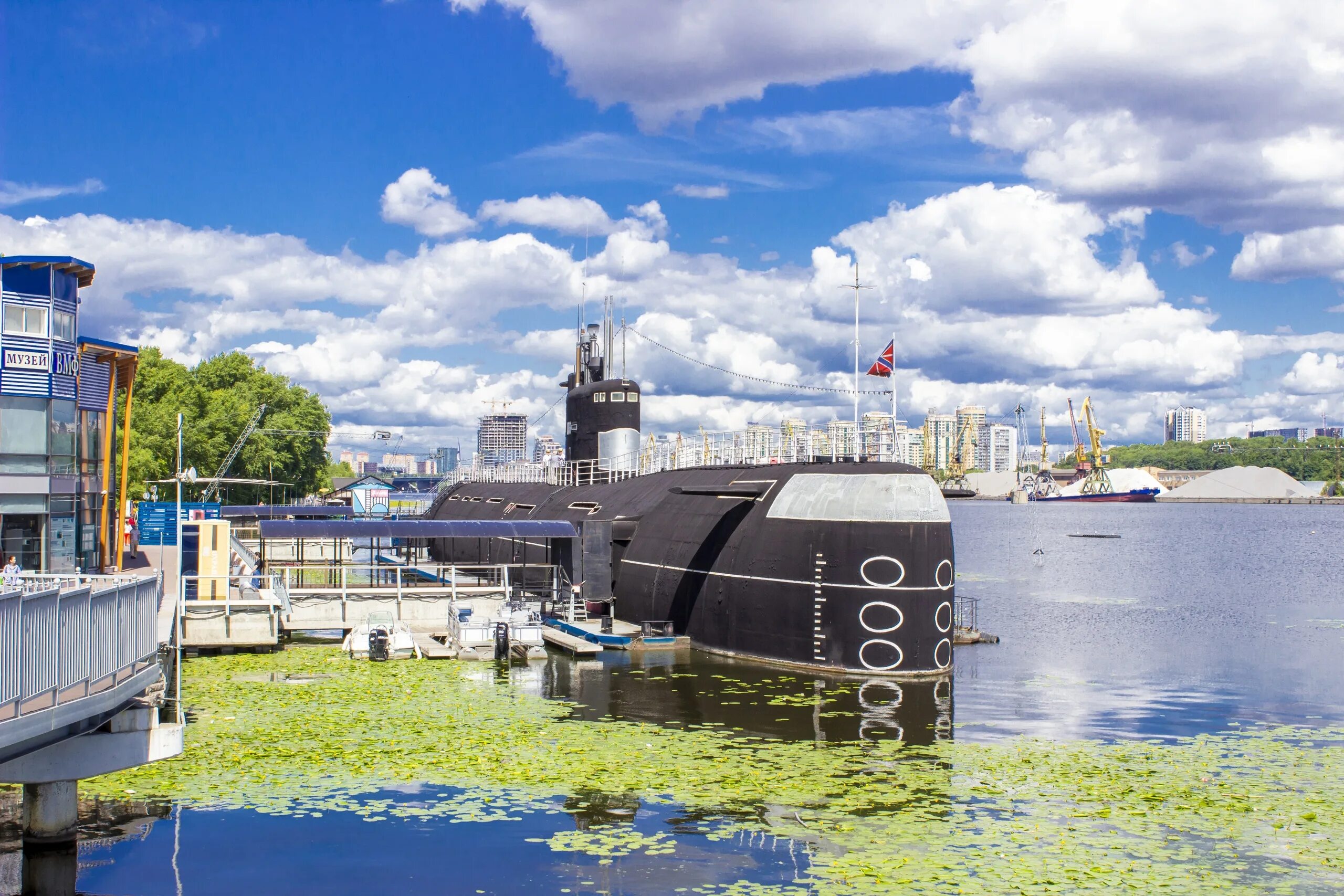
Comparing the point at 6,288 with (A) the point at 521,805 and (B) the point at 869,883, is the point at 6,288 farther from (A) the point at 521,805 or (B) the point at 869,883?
(B) the point at 869,883

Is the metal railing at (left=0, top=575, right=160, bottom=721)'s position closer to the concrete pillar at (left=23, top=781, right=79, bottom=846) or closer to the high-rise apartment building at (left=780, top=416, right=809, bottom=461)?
the concrete pillar at (left=23, top=781, right=79, bottom=846)

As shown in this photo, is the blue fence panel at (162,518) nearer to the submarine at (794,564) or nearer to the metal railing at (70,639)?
the submarine at (794,564)

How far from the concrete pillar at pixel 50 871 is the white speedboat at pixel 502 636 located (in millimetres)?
19742

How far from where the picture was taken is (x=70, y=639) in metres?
14.2

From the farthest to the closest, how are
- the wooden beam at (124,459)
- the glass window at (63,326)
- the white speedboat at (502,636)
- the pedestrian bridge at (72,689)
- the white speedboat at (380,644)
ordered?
the wooden beam at (124,459), the white speedboat at (502,636), the white speedboat at (380,644), the glass window at (63,326), the pedestrian bridge at (72,689)

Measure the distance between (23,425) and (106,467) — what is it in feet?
21.1

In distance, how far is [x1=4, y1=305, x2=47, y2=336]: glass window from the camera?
1069 inches

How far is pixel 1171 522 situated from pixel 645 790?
184450mm

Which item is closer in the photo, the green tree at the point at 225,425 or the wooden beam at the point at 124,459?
the wooden beam at the point at 124,459

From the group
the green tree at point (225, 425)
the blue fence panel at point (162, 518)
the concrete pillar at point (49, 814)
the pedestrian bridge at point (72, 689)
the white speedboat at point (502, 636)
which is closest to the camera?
the pedestrian bridge at point (72, 689)

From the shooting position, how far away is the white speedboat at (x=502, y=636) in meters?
35.6

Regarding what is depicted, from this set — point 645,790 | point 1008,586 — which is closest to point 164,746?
point 645,790

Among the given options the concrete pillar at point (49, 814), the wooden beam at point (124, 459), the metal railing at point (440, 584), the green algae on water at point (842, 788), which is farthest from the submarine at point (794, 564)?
the concrete pillar at point (49, 814)

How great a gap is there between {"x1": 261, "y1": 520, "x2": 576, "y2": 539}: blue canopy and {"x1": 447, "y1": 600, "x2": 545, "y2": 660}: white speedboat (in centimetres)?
467
